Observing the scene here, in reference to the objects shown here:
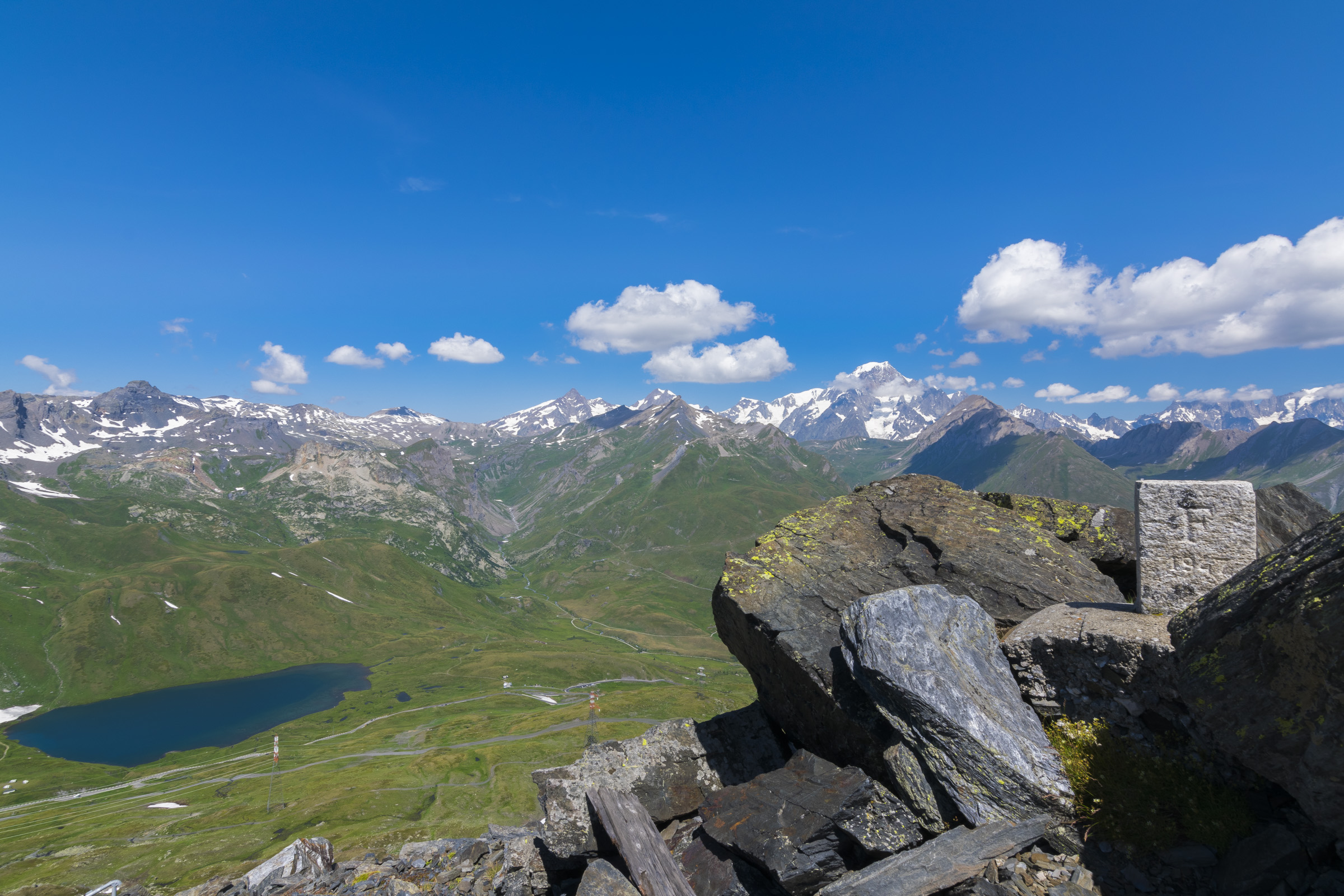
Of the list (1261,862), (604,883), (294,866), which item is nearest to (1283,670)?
(1261,862)

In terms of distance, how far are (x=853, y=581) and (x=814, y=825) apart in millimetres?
7377

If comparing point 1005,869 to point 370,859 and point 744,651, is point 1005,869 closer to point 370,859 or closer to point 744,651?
point 744,651

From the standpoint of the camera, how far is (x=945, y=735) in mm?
11148

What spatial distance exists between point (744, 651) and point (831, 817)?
734 centimetres

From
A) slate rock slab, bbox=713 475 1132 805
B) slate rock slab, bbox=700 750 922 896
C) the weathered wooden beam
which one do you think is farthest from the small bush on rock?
the weathered wooden beam

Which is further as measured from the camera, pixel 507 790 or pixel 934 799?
pixel 507 790

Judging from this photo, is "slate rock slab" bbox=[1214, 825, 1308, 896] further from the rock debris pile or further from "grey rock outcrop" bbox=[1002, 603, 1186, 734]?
"grey rock outcrop" bbox=[1002, 603, 1186, 734]

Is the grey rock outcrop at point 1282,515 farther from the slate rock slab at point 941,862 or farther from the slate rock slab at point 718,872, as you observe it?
the slate rock slab at point 718,872

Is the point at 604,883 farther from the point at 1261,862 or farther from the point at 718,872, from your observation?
the point at 1261,862

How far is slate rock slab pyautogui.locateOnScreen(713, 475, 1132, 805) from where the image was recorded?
1451 centimetres

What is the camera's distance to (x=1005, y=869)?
380 inches

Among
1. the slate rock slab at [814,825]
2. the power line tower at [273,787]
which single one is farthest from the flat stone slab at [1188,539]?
the power line tower at [273,787]

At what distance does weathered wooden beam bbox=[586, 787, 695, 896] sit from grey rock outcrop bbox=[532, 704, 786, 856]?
5.01ft

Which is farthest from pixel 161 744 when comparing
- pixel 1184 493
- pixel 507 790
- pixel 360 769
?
pixel 1184 493
